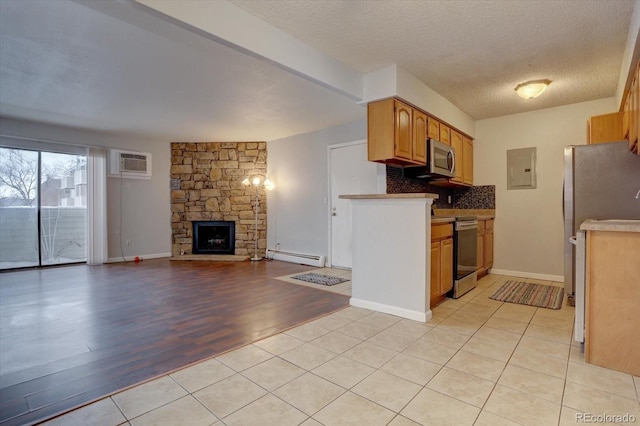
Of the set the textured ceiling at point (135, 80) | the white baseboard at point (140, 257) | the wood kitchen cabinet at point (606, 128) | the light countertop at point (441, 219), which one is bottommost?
the white baseboard at point (140, 257)

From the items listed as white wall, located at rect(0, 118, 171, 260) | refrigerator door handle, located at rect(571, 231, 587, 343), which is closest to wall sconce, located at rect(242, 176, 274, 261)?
white wall, located at rect(0, 118, 171, 260)

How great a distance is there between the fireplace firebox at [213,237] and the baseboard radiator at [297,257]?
3.16 feet

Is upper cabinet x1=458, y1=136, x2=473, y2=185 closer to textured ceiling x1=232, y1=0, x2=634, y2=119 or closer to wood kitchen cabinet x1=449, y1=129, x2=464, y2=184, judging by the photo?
wood kitchen cabinet x1=449, y1=129, x2=464, y2=184

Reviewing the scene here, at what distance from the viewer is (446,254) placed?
3.25 m

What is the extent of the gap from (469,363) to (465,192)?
148 inches

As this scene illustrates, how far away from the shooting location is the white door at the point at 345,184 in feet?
16.4

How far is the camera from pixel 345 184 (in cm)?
524

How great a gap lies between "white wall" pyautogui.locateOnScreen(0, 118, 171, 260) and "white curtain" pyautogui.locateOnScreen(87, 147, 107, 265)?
0.17 m

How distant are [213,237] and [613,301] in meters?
6.40

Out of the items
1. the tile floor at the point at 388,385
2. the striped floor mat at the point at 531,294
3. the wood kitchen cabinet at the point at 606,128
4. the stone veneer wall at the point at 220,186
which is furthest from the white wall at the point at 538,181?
the stone veneer wall at the point at 220,186

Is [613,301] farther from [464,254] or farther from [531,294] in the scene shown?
[531,294]

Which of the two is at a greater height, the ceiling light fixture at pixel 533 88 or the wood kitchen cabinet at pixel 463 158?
the ceiling light fixture at pixel 533 88

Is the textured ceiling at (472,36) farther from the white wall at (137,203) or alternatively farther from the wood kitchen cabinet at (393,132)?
the white wall at (137,203)

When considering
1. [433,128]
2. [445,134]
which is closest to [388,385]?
[433,128]
